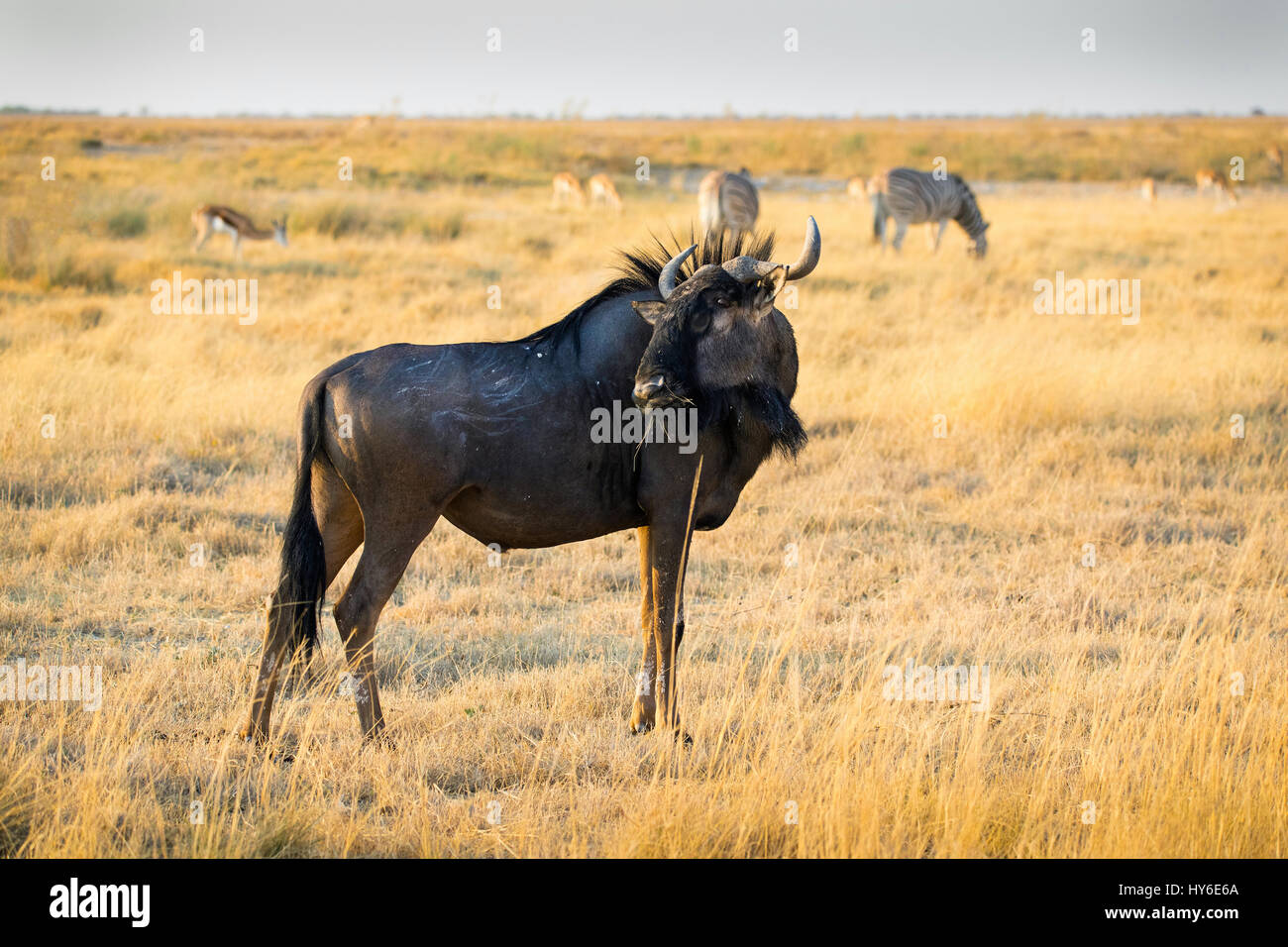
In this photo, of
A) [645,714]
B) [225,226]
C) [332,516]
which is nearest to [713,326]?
[645,714]

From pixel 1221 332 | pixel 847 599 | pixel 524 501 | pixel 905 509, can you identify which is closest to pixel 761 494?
pixel 905 509

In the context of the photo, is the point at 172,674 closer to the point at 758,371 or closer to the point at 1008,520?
the point at 758,371

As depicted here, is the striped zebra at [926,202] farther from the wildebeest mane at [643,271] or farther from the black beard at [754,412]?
the black beard at [754,412]

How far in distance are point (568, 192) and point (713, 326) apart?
2486 centimetres

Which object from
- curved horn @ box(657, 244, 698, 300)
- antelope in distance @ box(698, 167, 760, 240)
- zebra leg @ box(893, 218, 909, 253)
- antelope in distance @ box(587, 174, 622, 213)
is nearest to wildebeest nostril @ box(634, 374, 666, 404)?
curved horn @ box(657, 244, 698, 300)

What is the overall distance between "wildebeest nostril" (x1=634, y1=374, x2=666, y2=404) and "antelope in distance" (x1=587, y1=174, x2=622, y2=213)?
73.0 ft

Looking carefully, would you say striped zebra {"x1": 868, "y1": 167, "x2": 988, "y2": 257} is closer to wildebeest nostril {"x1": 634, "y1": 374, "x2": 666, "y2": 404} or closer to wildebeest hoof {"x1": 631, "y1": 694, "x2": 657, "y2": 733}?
wildebeest hoof {"x1": 631, "y1": 694, "x2": 657, "y2": 733}

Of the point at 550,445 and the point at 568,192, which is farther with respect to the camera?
the point at 568,192

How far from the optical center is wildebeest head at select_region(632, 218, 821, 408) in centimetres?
423

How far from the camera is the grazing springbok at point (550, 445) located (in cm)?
429

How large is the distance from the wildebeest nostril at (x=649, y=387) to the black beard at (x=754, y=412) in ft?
1.15

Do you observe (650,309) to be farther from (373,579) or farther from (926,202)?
(926,202)

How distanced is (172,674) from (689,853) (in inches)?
111

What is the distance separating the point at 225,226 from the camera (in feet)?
59.0
